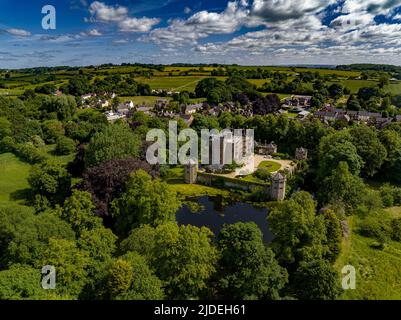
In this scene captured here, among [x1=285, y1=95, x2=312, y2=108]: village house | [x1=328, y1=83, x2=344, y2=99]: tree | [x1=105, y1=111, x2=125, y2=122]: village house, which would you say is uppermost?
[x1=328, y1=83, x2=344, y2=99]: tree

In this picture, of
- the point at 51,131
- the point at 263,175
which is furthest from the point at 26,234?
the point at 51,131

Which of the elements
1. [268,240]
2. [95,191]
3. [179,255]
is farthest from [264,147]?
[179,255]

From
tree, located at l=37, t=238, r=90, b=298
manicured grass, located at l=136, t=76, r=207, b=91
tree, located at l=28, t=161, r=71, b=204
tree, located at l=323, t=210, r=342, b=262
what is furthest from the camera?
manicured grass, located at l=136, t=76, r=207, b=91

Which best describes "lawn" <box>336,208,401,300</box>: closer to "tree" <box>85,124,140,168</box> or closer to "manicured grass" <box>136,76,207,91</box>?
"tree" <box>85,124,140,168</box>

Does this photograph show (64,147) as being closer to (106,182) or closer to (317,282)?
(106,182)

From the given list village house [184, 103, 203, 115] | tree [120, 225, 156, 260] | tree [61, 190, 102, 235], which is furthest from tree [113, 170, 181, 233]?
village house [184, 103, 203, 115]

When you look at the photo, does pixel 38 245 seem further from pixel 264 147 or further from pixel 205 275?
pixel 264 147
